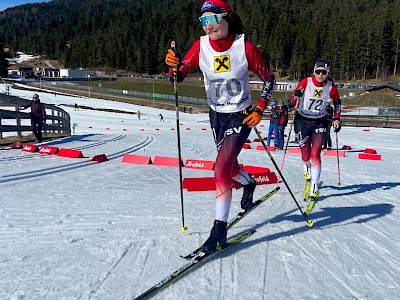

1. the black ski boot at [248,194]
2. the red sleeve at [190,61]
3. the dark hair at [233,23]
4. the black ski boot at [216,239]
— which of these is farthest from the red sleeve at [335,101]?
the black ski boot at [216,239]

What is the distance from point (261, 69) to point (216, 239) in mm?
2035

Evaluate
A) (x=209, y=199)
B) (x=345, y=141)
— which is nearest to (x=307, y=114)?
(x=209, y=199)

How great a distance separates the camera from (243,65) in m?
4.14

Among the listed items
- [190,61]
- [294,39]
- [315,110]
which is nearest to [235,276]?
[190,61]

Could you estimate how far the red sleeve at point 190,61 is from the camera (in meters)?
4.37

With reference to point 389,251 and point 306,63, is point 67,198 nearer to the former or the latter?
Result: point 389,251

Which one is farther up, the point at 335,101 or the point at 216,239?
the point at 335,101

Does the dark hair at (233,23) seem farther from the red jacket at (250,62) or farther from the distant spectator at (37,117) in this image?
the distant spectator at (37,117)

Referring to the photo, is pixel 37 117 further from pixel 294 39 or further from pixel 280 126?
pixel 294 39

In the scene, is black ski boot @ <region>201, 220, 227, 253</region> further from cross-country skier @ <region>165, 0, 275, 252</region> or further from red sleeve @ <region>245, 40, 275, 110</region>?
red sleeve @ <region>245, 40, 275, 110</region>

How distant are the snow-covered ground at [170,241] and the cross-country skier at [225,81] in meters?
0.63

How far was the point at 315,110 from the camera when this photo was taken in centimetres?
693

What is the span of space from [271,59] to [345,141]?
119263 millimetres

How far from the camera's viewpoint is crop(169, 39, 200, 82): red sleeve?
14.3 ft
